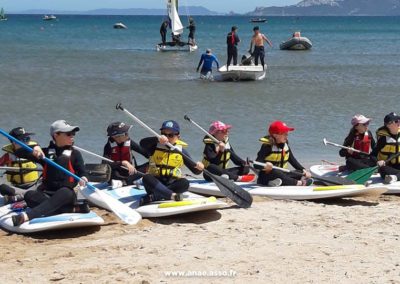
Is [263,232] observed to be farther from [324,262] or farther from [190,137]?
[190,137]

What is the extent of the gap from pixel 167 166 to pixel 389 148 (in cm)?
309

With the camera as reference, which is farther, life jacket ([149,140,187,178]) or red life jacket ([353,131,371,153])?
red life jacket ([353,131,371,153])

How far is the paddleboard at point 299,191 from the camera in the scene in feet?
28.7

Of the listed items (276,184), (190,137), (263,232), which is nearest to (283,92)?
(190,137)

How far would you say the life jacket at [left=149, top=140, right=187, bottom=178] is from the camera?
8367mm

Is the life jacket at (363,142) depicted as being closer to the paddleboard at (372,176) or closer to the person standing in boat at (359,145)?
the person standing in boat at (359,145)

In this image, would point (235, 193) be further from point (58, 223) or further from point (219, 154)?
point (58, 223)

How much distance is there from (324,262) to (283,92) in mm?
15574

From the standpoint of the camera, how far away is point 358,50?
44844 millimetres

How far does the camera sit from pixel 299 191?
9000 millimetres

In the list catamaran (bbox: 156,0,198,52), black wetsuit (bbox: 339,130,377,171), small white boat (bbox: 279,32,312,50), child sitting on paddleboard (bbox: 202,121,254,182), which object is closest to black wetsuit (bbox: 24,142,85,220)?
child sitting on paddleboard (bbox: 202,121,254,182)

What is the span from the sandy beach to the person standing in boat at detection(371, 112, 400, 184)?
1238 millimetres

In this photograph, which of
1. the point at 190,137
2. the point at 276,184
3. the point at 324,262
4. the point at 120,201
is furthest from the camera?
the point at 190,137

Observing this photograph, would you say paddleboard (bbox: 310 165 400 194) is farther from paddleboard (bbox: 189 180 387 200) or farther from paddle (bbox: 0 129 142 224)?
paddle (bbox: 0 129 142 224)
